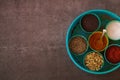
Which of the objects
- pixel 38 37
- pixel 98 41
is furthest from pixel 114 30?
pixel 38 37

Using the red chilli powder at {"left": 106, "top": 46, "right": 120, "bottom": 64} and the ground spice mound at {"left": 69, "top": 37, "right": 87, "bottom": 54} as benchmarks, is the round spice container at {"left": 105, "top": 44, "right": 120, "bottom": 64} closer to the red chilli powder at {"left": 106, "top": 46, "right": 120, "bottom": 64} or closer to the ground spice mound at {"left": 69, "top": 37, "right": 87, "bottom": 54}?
the red chilli powder at {"left": 106, "top": 46, "right": 120, "bottom": 64}

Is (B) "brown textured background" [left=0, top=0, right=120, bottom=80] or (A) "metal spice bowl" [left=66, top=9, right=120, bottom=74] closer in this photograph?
(A) "metal spice bowl" [left=66, top=9, right=120, bottom=74]

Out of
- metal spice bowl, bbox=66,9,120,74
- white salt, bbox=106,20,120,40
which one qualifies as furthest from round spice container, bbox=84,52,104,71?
white salt, bbox=106,20,120,40

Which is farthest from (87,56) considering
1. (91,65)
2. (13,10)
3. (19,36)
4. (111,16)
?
(13,10)

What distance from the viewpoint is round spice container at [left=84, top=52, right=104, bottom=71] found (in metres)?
1.72

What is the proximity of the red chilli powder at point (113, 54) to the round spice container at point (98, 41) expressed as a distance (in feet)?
0.14

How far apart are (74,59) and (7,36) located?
517mm

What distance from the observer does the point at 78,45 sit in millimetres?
1726

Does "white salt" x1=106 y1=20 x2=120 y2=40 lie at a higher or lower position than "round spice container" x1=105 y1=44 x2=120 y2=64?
higher

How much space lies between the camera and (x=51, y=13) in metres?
1.84

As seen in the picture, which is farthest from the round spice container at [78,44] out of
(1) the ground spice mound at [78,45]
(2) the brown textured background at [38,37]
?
(2) the brown textured background at [38,37]

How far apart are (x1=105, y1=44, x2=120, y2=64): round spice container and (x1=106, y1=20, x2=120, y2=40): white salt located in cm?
6

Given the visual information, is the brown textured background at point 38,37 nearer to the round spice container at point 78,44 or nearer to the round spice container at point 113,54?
the round spice container at point 78,44

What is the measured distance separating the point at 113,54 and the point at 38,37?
545 millimetres
